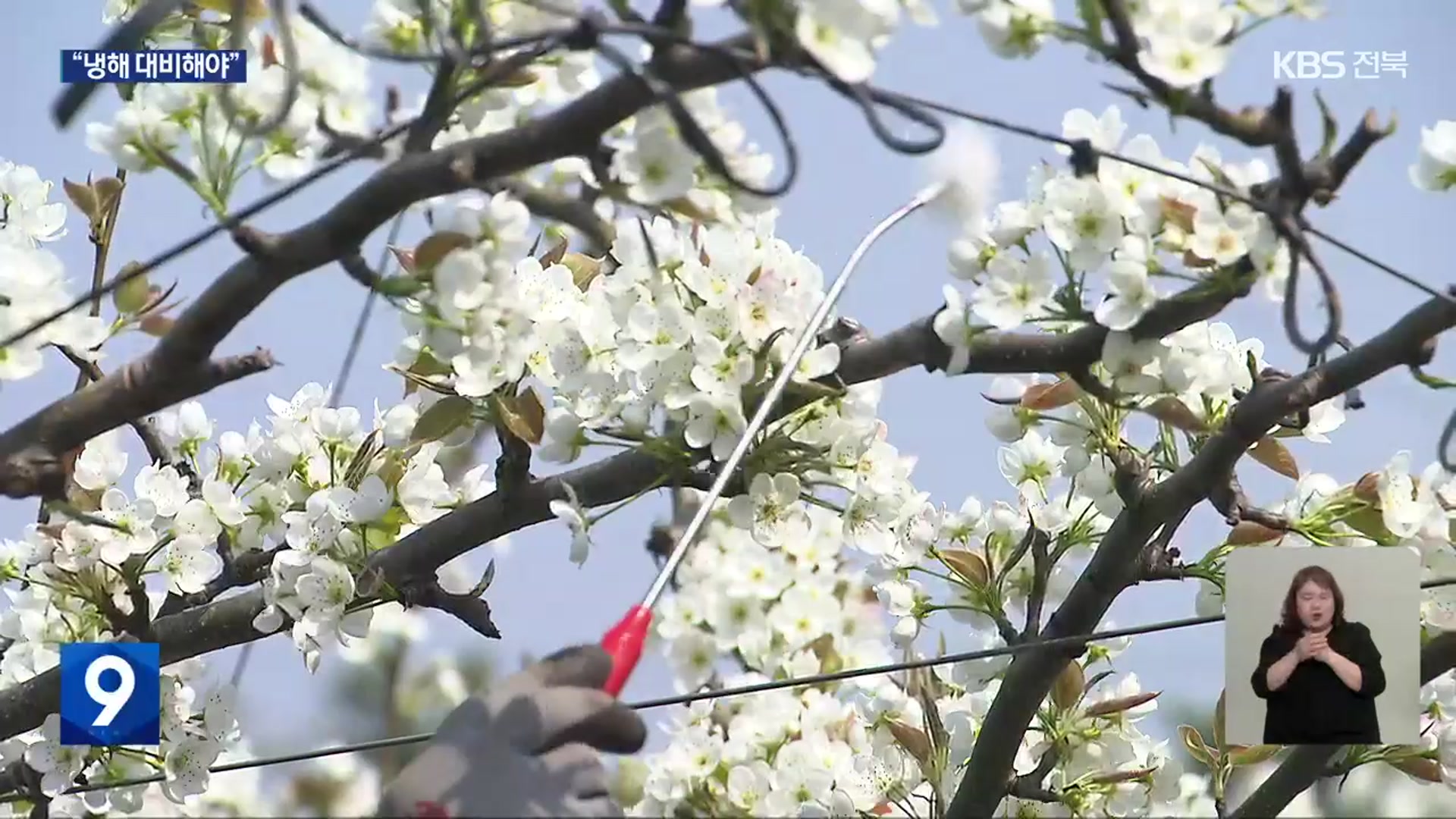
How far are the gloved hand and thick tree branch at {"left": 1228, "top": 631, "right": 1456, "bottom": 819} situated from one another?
305 millimetres

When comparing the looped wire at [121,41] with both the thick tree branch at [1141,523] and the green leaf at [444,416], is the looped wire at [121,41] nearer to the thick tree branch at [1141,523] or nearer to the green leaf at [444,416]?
the green leaf at [444,416]

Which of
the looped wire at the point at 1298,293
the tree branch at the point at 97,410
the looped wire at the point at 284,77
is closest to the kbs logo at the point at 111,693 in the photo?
the tree branch at the point at 97,410

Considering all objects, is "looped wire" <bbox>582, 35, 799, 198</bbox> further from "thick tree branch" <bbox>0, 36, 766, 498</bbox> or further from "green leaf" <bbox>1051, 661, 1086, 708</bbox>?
"green leaf" <bbox>1051, 661, 1086, 708</bbox>

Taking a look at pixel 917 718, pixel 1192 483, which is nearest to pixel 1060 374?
pixel 1192 483

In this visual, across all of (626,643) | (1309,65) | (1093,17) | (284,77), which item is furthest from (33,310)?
(1309,65)

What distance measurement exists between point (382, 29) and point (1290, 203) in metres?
0.28

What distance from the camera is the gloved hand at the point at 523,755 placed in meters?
0.40

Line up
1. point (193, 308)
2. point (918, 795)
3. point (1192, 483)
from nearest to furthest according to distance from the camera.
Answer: point (193, 308) < point (1192, 483) < point (918, 795)

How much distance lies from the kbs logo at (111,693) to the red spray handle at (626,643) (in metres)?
0.24

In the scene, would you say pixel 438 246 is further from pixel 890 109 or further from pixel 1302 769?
pixel 1302 769

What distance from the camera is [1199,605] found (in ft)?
2.01

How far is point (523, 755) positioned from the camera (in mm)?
412

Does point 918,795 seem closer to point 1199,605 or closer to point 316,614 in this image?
point 1199,605

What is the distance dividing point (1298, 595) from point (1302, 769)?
83mm
